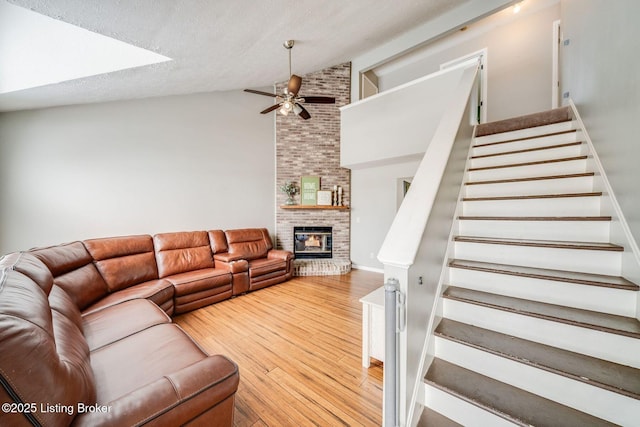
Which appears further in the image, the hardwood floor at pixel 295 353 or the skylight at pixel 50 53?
the skylight at pixel 50 53

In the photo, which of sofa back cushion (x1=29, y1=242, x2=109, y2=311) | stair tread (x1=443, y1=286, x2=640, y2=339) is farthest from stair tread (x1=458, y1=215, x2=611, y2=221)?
sofa back cushion (x1=29, y1=242, x2=109, y2=311)

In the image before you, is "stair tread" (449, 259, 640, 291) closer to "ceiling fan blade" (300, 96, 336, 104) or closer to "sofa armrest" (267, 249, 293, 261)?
"ceiling fan blade" (300, 96, 336, 104)

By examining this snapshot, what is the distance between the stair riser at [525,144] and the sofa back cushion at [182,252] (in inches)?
160

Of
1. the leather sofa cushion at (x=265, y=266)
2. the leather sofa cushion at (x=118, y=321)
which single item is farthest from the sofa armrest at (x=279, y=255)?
the leather sofa cushion at (x=118, y=321)

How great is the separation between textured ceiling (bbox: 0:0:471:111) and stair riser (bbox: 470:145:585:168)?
107 inches

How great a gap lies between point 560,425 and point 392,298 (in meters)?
0.89

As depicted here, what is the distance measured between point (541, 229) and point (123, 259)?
14.3 feet

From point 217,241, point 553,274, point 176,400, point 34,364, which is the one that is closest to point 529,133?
point 553,274

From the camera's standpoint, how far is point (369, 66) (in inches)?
196

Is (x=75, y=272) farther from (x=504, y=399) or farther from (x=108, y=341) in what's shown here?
(x=504, y=399)

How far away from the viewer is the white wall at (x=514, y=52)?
404 cm

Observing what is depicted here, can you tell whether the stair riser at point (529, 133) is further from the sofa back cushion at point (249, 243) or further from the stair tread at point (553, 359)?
the sofa back cushion at point (249, 243)

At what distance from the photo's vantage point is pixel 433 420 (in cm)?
128

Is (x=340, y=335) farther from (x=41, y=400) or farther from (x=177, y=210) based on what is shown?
(x=177, y=210)
